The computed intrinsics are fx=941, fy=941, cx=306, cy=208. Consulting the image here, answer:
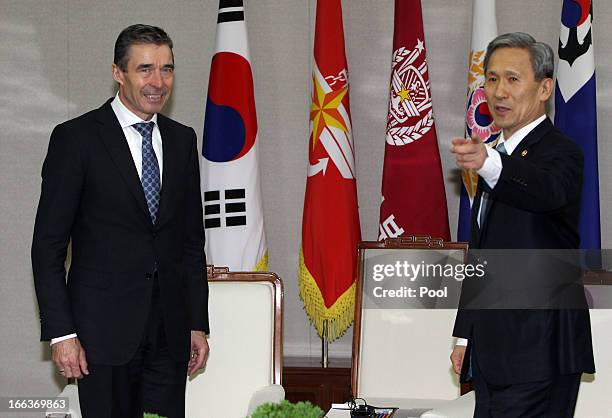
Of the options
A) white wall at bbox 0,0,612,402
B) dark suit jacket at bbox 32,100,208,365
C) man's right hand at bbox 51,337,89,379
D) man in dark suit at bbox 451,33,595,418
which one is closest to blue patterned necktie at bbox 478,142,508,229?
man in dark suit at bbox 451,33,595,418

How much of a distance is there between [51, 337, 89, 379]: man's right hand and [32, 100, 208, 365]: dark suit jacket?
37 mm

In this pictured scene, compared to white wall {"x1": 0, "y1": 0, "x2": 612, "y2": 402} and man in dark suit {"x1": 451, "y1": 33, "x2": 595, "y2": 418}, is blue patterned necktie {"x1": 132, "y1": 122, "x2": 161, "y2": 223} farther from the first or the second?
white wall {"x1": 0, "y1": 0, "x2": 612, "y2": 402}

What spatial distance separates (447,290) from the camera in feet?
13.6

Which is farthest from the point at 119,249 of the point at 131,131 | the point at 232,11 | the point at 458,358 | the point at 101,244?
the point at 232,11

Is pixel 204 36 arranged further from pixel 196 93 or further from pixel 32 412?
pixel 32 412

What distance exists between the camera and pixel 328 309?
15.5 ft

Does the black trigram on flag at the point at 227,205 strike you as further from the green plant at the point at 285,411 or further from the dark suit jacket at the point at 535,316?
the green plant at the point at 285,411

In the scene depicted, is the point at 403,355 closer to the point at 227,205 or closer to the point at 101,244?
the point at 227,205

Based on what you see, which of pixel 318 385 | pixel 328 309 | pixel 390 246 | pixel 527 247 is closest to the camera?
pixel 527 247

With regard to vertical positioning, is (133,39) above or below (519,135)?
above

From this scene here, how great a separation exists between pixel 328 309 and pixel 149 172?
1991 mm

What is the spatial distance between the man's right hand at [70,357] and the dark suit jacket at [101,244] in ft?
0.12

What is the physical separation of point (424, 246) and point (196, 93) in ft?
5.78

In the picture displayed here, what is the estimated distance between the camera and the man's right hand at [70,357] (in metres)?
2.79
